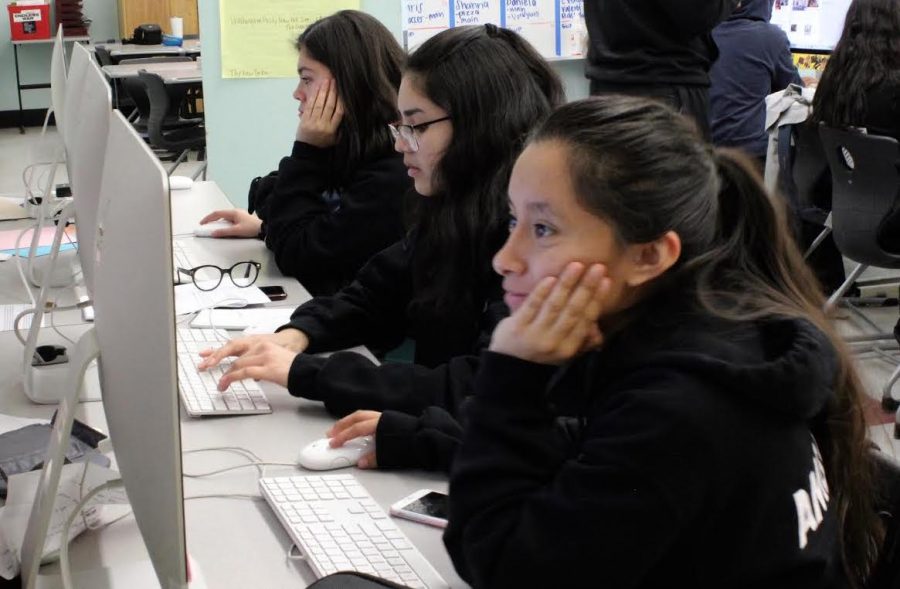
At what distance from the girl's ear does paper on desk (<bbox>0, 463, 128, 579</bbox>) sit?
62 cm

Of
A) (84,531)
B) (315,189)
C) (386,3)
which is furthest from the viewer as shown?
(386,3)

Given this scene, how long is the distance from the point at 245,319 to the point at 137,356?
1.18 metres

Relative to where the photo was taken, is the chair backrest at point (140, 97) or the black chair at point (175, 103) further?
the chair backrest at point (140, 97)

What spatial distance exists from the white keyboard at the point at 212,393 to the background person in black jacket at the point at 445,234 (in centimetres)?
3

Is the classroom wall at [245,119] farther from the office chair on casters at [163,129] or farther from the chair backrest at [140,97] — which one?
the chair backrest at [140,97]

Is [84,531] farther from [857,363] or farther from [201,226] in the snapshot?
[201,226]

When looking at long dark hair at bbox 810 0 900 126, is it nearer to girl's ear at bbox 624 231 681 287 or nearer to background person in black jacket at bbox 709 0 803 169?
background person in black jacket at bbox 709 0 803 169

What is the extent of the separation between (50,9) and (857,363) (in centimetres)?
887

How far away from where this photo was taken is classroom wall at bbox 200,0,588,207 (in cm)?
381

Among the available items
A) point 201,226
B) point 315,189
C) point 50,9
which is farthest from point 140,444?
point 50,9

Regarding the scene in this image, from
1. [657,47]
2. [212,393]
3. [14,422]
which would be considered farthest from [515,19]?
[14,422]

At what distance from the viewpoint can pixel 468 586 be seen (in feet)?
3.70

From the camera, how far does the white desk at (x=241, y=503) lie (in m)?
1.16

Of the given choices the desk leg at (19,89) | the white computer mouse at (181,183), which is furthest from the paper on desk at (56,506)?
the desk leg at (19,89)
